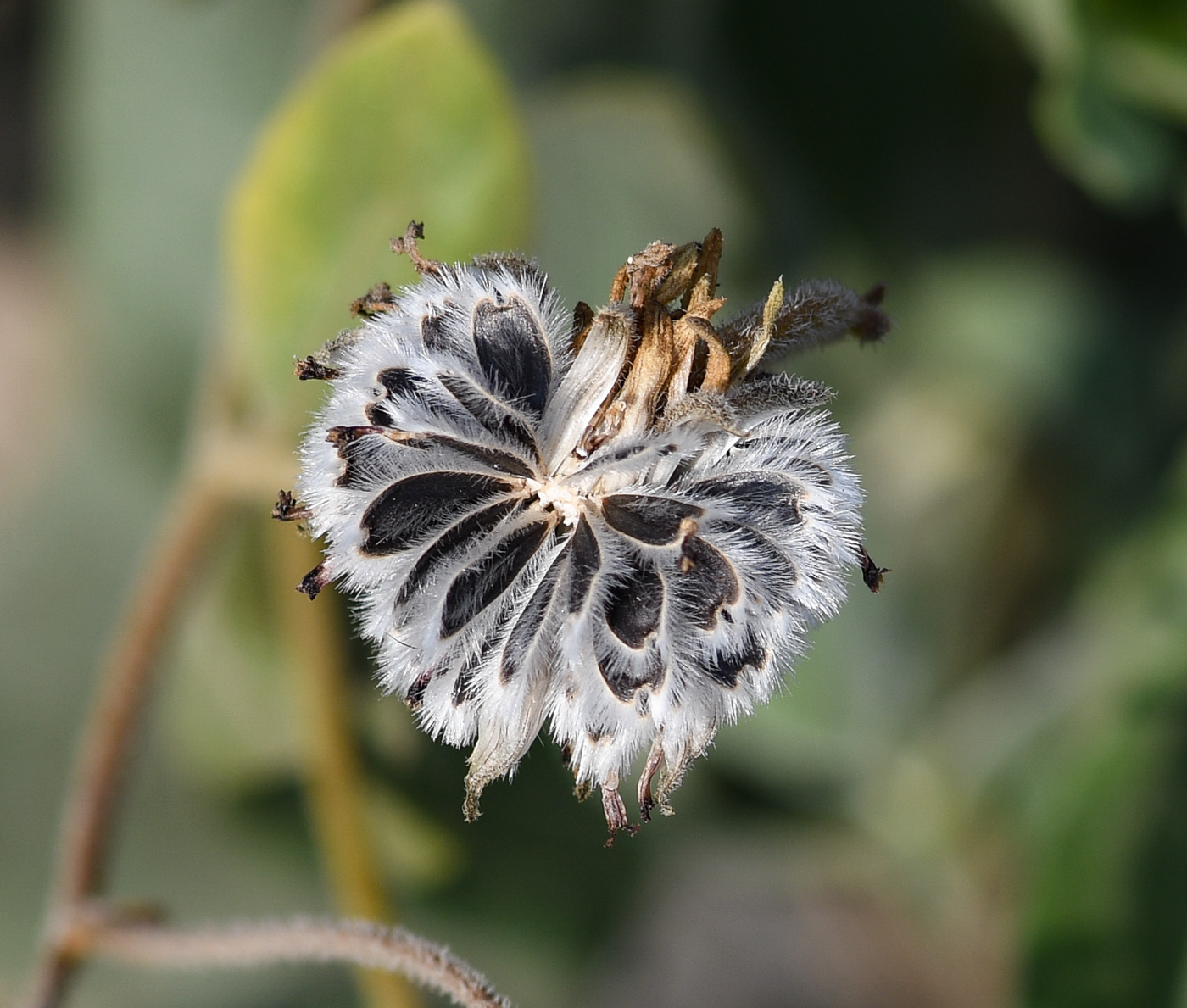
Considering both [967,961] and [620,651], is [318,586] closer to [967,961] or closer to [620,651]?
[620,651]

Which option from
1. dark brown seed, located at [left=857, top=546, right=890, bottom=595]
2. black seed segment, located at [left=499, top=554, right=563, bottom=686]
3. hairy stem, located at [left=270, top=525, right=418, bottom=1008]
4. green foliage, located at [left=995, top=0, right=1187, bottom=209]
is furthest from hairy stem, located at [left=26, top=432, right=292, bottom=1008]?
green foliage, located at [left=995, top=0, right=1187, bottom=209]

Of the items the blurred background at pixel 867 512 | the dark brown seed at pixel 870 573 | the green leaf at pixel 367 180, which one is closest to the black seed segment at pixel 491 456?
the dark brown seed at pixel 870 573

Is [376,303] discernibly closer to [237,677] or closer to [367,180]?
[367,180]

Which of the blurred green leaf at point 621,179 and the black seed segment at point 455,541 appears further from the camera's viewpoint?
the blurred green leaf at point 621,179

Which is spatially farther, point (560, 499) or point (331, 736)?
point (331, 736)

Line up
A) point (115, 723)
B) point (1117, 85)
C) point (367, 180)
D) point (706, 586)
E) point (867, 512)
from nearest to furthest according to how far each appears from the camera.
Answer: point (706, 586) < point (367, 180) < point (115, 723) < point (1117, 85) < point (867, 512)

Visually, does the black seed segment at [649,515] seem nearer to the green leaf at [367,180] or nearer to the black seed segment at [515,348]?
the black seed segment at [515,348]

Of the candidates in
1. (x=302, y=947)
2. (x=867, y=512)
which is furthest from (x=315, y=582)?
(x=867, y=512)
